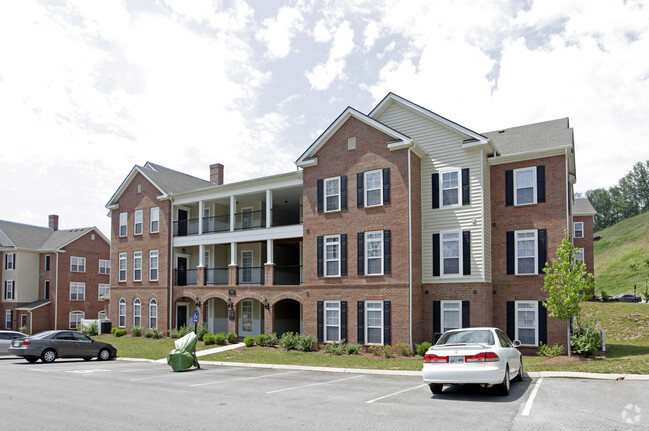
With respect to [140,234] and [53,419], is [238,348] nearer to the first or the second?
[140,234]

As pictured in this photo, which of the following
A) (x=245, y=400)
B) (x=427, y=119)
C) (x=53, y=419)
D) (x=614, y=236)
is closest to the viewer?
(x=53, y=419)

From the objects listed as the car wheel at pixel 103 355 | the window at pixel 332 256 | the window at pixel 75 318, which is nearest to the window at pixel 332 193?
the window at pixel 332 256

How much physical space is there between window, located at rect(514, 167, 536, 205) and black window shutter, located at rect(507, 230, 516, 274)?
4.83 ft

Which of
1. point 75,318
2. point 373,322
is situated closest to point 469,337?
point 373,322

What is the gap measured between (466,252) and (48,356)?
62.3 feet

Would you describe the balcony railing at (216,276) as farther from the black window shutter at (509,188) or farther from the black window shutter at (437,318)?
the black window shutter at (509,188)

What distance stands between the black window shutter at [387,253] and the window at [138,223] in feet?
65.2

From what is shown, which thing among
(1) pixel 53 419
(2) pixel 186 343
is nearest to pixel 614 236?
(2) pixel 186 343

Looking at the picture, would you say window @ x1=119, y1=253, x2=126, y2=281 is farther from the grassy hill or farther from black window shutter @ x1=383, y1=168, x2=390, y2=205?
the grassy hill

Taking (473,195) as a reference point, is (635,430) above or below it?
below

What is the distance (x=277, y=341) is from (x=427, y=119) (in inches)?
535

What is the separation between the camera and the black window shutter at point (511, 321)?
2212cm

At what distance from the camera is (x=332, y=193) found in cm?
2522

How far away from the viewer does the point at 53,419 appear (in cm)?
975
